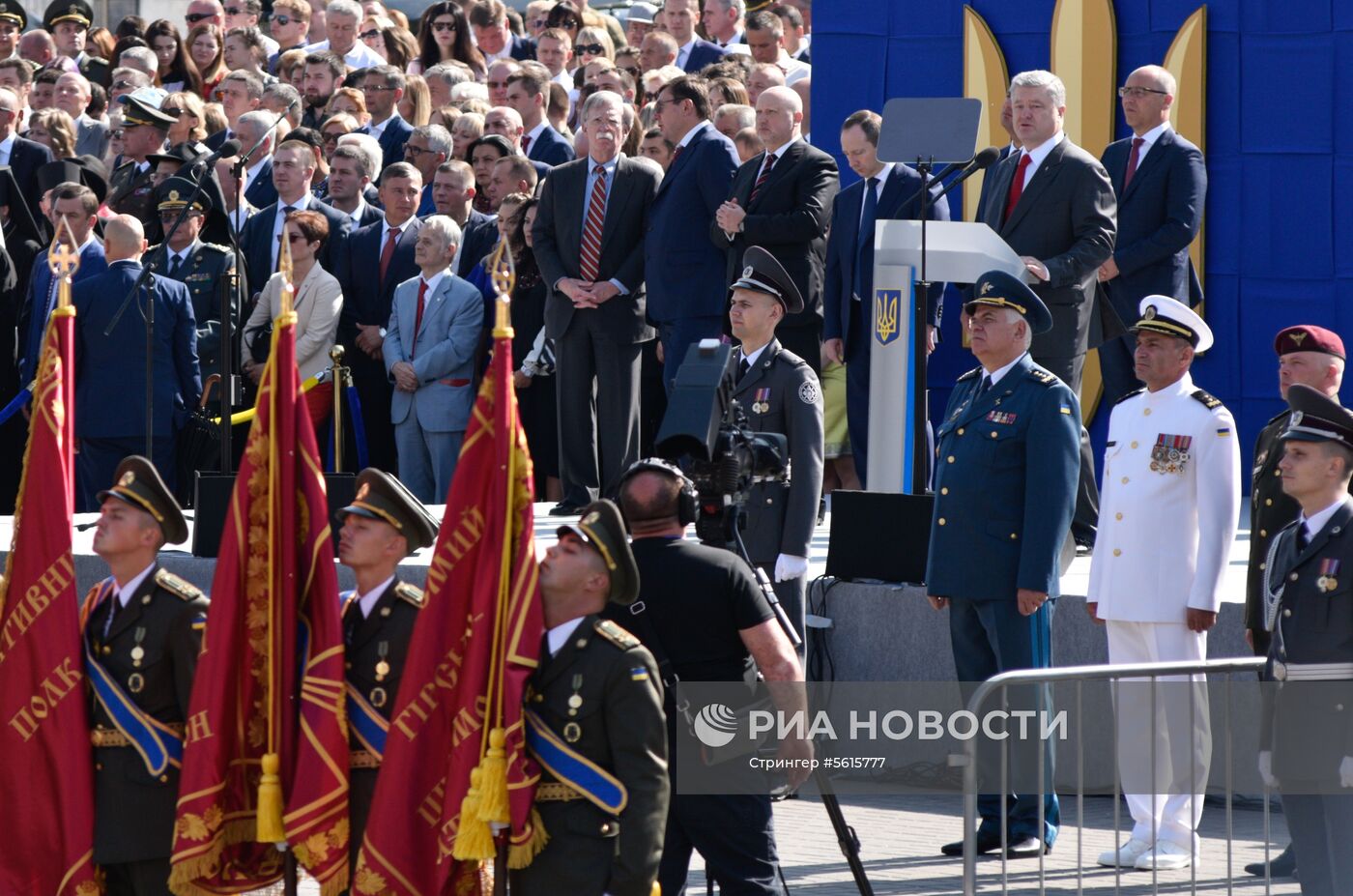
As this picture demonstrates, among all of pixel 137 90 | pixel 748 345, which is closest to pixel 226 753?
pixel 748 345

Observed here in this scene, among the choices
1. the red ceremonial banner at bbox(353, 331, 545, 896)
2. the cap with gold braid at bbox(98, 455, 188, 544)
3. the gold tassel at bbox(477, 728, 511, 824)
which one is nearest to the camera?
the gold tassel at bbox(477, 728, 511, 824)

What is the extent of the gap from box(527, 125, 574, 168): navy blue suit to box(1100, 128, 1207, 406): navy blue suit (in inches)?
173

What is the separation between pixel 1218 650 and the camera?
354 inches

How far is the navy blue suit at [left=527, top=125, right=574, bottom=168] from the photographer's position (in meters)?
14.2

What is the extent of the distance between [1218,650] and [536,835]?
407 centimetres

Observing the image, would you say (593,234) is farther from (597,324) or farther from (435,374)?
(435,374)

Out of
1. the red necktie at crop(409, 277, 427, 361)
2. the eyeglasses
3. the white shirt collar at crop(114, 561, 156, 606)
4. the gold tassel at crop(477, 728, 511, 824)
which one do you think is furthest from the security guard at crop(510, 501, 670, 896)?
the red necktie at crop(409, 277, 427, 361)

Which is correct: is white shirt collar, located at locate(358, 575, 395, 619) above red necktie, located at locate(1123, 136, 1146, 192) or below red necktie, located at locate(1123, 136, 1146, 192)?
below

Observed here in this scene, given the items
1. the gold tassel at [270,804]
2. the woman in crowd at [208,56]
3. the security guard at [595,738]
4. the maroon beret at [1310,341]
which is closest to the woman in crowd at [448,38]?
the woman in crowd at [208,56]

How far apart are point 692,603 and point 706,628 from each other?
9 cm

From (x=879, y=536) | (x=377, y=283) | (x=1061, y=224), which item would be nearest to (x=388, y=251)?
(x=377, y=283)

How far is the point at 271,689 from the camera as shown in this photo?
6203mm

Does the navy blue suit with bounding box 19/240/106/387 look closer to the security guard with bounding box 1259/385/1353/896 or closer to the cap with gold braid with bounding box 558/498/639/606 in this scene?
the cap with gold braid with bounding box 558/498/639/606

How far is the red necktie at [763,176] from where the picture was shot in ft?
37.6
